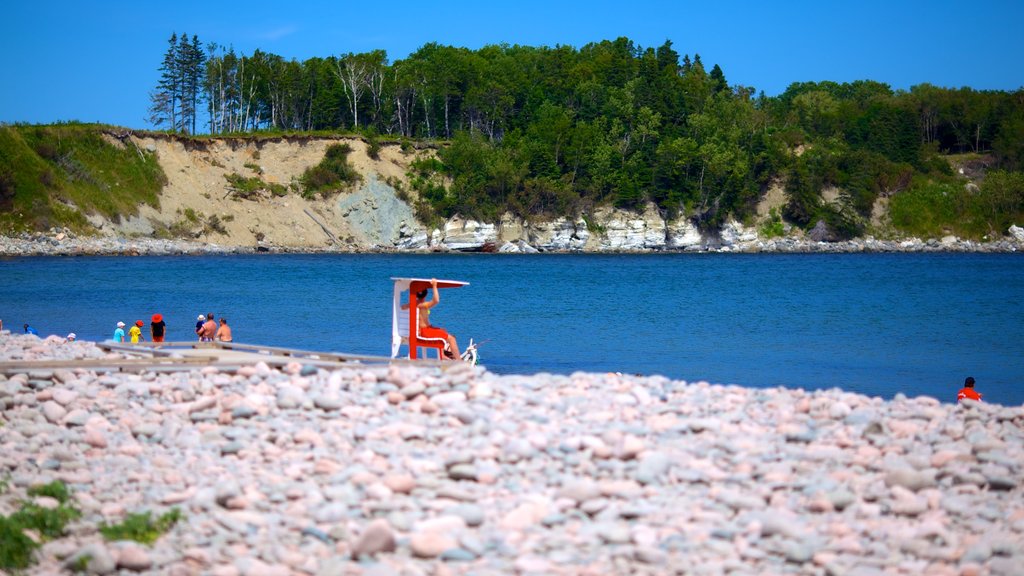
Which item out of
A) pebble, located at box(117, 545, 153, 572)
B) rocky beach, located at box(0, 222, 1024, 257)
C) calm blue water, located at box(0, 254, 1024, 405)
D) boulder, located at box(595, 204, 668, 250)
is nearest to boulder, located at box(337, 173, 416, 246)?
rocky beach, located at box(0, 222, 1024, 257)

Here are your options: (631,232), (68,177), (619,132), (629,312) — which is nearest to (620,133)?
(619,132)

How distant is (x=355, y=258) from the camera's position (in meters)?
81.9

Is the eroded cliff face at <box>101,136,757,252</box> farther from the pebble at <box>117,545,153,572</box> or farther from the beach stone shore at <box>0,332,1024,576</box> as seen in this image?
the pebble at <box>117,545,153,572</box>

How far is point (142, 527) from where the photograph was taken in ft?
30.4

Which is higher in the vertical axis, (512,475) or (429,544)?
(512,475)

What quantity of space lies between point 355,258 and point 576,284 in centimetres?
2743

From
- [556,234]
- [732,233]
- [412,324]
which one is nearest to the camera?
[412,324]

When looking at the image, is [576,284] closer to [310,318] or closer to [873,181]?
[310,318]

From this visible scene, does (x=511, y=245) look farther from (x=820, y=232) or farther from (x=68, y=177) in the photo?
(x=68, y=177)

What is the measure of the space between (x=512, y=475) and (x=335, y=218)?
83952mm

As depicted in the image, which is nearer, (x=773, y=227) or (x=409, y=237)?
(x=409, y=237)

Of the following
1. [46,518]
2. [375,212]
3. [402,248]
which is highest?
[375,212]

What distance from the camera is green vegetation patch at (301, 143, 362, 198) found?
3632 inches

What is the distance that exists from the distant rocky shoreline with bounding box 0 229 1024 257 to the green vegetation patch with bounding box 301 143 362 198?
5.67 m
